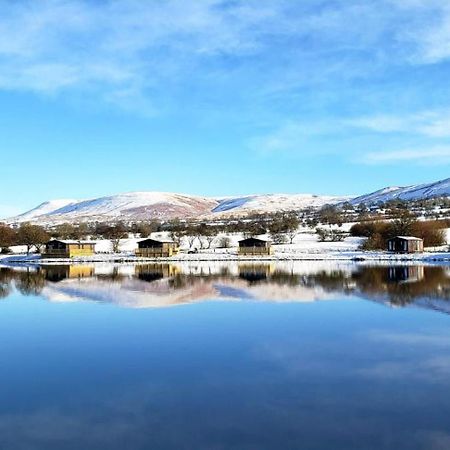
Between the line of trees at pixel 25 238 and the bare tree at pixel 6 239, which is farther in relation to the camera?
the bare tree at pixel 6 239

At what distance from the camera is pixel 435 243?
63.3 m

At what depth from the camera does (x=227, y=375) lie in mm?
10047

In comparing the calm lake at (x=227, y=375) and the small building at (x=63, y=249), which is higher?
the small building at (x=63, y=249)

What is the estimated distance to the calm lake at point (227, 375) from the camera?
721 cm

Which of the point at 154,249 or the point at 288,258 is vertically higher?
the point at 154,249

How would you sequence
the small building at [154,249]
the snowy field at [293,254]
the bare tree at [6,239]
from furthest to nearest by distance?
the bare tree at [6,239] < the small building at [154,249] < the snowy field at [293,254]

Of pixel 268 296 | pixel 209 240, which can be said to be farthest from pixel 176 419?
pixel 209 240

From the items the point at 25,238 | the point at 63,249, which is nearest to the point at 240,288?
the point at 63,249

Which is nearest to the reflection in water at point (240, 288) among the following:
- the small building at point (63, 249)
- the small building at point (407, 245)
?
the small building at point (407, 245)

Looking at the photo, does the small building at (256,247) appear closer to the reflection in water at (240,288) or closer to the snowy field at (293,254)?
the snowy field at (293,254)

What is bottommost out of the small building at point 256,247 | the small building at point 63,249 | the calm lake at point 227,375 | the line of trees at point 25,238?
the calm lake at point 227,375

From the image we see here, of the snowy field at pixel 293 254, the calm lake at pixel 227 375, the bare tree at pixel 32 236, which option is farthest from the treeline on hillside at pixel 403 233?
the calm lake at pixel 227 375

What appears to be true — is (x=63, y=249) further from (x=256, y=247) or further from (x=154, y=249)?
(x=256, y=247)

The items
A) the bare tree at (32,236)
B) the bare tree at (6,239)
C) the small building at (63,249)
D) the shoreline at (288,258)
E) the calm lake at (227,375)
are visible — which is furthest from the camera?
the bare tree at (6,239)
